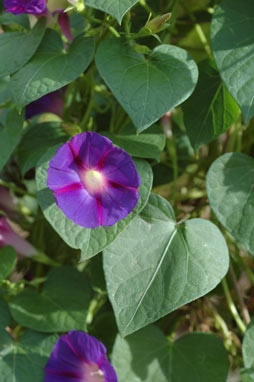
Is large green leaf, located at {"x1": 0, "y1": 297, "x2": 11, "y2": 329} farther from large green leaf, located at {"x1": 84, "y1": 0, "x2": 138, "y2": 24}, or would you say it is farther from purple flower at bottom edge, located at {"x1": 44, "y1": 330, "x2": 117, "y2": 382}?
large green leaf, located at {"x1": 84, "y1": 0, "x2": 138, "y2": 24}

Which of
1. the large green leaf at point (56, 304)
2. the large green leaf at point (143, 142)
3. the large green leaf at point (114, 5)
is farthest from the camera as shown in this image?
the large green leaf at point (56, 304)

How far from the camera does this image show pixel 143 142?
737 millimetres

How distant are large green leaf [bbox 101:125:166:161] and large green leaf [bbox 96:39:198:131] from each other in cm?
9

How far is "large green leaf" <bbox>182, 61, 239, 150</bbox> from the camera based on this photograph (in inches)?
30.5

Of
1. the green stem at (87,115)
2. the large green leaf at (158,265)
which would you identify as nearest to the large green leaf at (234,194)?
the large green leaf at (158,265)

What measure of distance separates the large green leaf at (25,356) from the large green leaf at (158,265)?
0.70 feet

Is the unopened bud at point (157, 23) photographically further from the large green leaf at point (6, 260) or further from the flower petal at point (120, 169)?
the large green leaf at point (6, 260)

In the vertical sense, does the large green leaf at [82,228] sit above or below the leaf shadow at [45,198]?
below

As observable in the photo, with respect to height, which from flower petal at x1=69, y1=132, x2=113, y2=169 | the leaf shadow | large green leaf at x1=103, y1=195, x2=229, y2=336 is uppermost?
flower petal at x1=69, y1=132, x2=113, y2=169

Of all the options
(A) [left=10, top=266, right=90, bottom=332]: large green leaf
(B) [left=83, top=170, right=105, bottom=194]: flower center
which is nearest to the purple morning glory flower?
(B) [left=83, top=170, right=105, bottom=194]: flower center

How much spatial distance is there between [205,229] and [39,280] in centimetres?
30

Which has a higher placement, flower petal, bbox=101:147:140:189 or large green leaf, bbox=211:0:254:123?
large green leaf, bbox=211:0:254:123

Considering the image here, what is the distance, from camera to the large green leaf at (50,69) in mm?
680

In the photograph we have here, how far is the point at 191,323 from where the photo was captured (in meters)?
0.93
